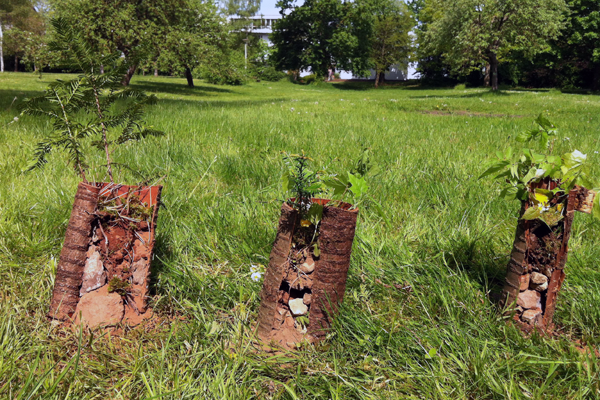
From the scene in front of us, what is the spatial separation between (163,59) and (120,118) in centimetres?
1853

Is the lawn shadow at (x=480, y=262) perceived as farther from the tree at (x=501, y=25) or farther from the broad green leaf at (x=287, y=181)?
the tree at (x=501, y=25)

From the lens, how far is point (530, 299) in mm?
1468

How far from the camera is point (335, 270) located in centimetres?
142

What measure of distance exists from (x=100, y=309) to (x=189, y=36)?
20.1m

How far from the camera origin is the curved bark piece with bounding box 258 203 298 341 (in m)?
1.44

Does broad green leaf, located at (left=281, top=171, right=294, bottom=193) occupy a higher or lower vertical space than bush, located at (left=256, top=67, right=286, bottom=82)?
lower

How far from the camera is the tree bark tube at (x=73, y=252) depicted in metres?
1.48

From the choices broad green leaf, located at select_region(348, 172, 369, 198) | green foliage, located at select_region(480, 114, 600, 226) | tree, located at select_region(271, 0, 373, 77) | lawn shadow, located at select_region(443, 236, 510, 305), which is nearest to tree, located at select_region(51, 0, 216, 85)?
lawn shadow, located at select_region(443, 236, 510, 305)

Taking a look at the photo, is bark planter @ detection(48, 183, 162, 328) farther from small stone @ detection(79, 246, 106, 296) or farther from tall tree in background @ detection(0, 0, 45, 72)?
tall tree in background @ detection(0, 0, 45, 72)

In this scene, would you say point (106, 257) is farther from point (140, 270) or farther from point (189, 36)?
point (189, 36)

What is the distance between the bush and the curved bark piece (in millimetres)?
45261

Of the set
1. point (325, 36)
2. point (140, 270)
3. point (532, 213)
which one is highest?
point (325, 36)

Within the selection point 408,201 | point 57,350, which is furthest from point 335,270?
point 408,201

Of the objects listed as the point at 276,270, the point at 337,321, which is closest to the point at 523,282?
the point at 337,321
